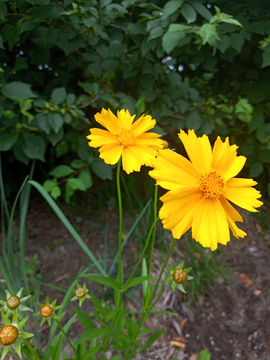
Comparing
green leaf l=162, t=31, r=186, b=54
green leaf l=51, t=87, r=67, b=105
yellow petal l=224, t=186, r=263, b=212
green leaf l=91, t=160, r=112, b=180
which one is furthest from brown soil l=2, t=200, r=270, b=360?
green leaf l=162, t=31, r=186, b=54

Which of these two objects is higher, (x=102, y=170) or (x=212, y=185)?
A: (x=212, y=185)

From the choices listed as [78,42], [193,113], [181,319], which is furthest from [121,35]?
[181,319]

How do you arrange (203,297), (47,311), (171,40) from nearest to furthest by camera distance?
(47,311)
(171,40)
(203,297)

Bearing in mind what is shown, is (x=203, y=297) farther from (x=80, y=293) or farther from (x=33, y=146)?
(x=33, y=146)

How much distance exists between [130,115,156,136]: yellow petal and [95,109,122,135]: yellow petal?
4 centimetres

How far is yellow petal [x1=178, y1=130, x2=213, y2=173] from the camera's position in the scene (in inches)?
26.3

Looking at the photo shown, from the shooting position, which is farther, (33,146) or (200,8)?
(33,146)

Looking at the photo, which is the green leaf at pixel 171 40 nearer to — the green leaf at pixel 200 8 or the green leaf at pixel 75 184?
the green leaf at pixel 200 8

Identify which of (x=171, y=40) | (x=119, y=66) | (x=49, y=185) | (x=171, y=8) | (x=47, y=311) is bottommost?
(x=47, y=311)

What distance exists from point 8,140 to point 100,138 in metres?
0.71

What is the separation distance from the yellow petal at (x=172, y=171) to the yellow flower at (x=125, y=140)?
Result: 73 millimetres

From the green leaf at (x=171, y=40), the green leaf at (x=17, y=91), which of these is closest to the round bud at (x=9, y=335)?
the green leaf at (x=17, y=91)

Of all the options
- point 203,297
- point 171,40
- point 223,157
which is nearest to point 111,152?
point 223,157

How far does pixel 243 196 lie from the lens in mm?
679
